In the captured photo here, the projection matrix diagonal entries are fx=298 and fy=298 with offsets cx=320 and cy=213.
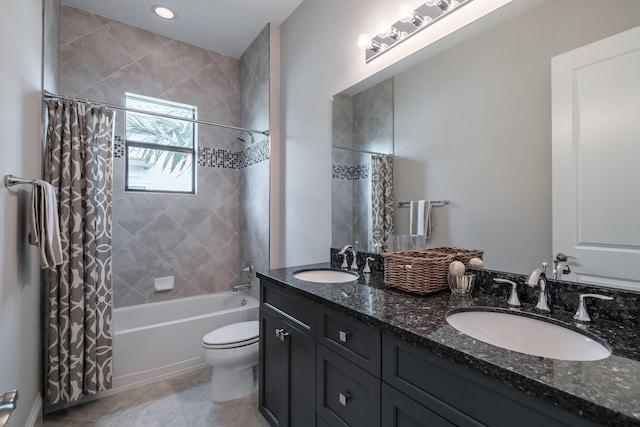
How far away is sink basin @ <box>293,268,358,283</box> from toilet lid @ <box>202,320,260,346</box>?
0.67 meters

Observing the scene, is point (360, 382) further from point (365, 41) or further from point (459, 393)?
point (365, 41)

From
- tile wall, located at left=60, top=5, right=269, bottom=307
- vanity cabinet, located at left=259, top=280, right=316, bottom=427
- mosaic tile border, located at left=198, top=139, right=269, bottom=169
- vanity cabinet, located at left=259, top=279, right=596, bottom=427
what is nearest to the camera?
vanity cabinet, located at left=259, top=279, right=596, bottom=427

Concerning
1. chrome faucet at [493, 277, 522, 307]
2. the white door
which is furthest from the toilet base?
the white door

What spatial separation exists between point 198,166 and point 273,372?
2239 mm

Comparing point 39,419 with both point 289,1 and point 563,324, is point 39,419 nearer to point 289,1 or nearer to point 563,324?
point 563,324

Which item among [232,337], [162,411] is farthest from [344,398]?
[162,411]

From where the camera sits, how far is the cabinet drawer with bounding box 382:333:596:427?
60 centimetres

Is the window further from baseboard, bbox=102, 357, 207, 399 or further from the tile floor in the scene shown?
the tile floor

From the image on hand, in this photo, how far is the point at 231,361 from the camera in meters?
1.96

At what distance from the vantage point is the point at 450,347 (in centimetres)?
72

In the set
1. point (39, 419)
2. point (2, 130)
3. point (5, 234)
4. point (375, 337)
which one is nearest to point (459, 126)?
point (375, 337)

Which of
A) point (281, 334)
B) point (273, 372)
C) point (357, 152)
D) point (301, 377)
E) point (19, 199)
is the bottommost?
point (273, 372)

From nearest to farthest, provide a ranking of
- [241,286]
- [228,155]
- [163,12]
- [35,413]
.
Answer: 1. [35,413]
2. [163,12]
3. [241,286]
4. [228,155]

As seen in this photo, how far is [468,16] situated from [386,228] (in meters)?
1.08
